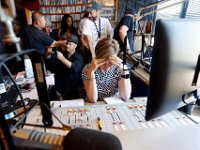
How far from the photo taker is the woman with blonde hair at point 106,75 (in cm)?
135

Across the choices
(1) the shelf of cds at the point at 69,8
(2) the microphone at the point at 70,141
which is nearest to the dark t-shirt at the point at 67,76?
(2) the microphone at the point at 70,141

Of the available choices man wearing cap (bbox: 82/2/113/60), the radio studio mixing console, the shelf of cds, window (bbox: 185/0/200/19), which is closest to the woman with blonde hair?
the radio studio mixing console

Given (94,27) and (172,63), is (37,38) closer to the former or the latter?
(94,27)

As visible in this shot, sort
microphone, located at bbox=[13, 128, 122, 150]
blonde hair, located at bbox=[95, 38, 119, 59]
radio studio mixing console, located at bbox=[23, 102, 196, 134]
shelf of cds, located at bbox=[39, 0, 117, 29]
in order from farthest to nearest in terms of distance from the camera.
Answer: shelf of cds, located at bbox=[39, 0, 117, 29] → blonde hair, located at bbox=[95, 38, 119, 59] → radio studio mixing console, located at bbox=[23, 102, 196, 134] → microphone, located at bbox=[13, 128, 122, 150]

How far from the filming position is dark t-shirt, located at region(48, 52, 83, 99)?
6.91 ft

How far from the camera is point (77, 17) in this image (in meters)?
4.27

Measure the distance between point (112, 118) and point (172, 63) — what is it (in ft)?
1.64

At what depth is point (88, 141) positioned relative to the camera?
1.31 ft

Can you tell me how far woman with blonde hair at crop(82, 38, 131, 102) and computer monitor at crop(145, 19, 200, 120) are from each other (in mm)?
680

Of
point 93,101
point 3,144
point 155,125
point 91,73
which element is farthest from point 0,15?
point 91,73

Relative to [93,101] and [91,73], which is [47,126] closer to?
[93,101]

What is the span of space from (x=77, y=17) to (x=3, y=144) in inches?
164

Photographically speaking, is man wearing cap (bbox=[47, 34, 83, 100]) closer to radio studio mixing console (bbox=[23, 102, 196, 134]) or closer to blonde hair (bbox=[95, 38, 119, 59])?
blonde hair (bbox=[95, 38, 119, 59])

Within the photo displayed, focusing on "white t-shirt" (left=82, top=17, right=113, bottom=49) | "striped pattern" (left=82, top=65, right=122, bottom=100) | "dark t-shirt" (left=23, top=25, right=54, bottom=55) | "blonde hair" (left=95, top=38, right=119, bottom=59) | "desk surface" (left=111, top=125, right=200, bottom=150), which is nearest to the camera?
"desk surface" (left=111, top=125, right=200, bottom=150)
